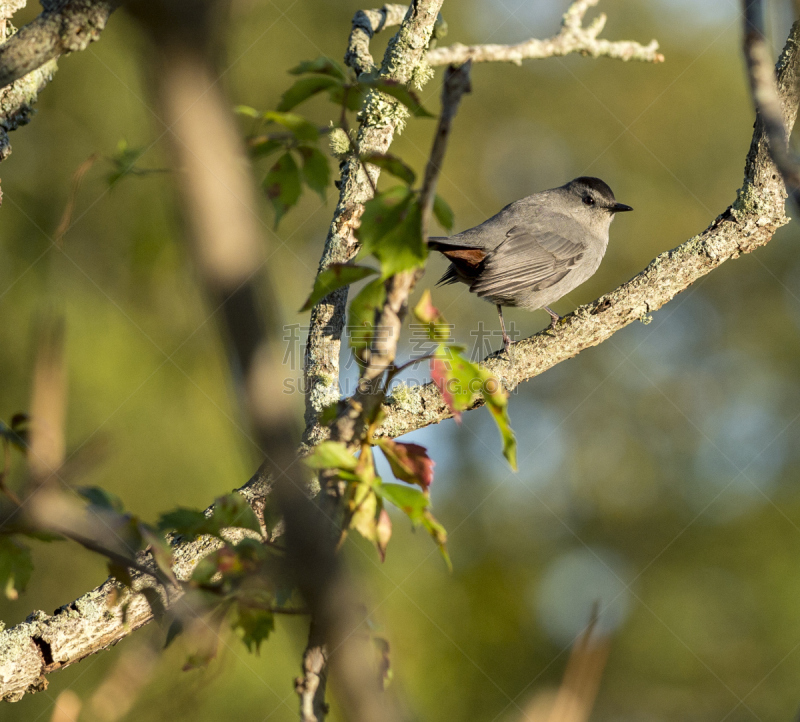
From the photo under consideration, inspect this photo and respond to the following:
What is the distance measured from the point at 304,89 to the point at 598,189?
4.60 m

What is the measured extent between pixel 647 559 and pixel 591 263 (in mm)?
4372

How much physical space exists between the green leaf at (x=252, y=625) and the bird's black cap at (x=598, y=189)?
16.3ft

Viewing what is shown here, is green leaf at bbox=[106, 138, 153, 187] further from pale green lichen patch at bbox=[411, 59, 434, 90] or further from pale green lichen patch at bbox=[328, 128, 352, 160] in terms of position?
pale green lichen patch at bbox=[411, 59, 434, 90]

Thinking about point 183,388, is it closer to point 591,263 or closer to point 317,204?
point 317,204

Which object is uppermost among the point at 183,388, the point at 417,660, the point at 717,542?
the point at 183,388

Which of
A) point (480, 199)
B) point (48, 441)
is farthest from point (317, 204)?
point (48, 441)

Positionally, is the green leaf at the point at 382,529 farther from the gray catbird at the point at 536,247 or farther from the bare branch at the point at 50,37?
the gray catbird at the point at 536,247

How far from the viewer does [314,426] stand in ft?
8.86

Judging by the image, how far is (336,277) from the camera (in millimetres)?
1313

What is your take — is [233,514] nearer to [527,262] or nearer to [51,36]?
[51,36]

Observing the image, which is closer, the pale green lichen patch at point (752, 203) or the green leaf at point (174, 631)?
the green leaf at point (174, 631)

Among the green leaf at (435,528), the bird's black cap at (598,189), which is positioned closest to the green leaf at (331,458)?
the green leaf at (435,528)

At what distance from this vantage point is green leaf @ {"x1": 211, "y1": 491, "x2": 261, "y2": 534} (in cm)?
→ 138

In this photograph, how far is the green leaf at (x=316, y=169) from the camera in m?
1.46
